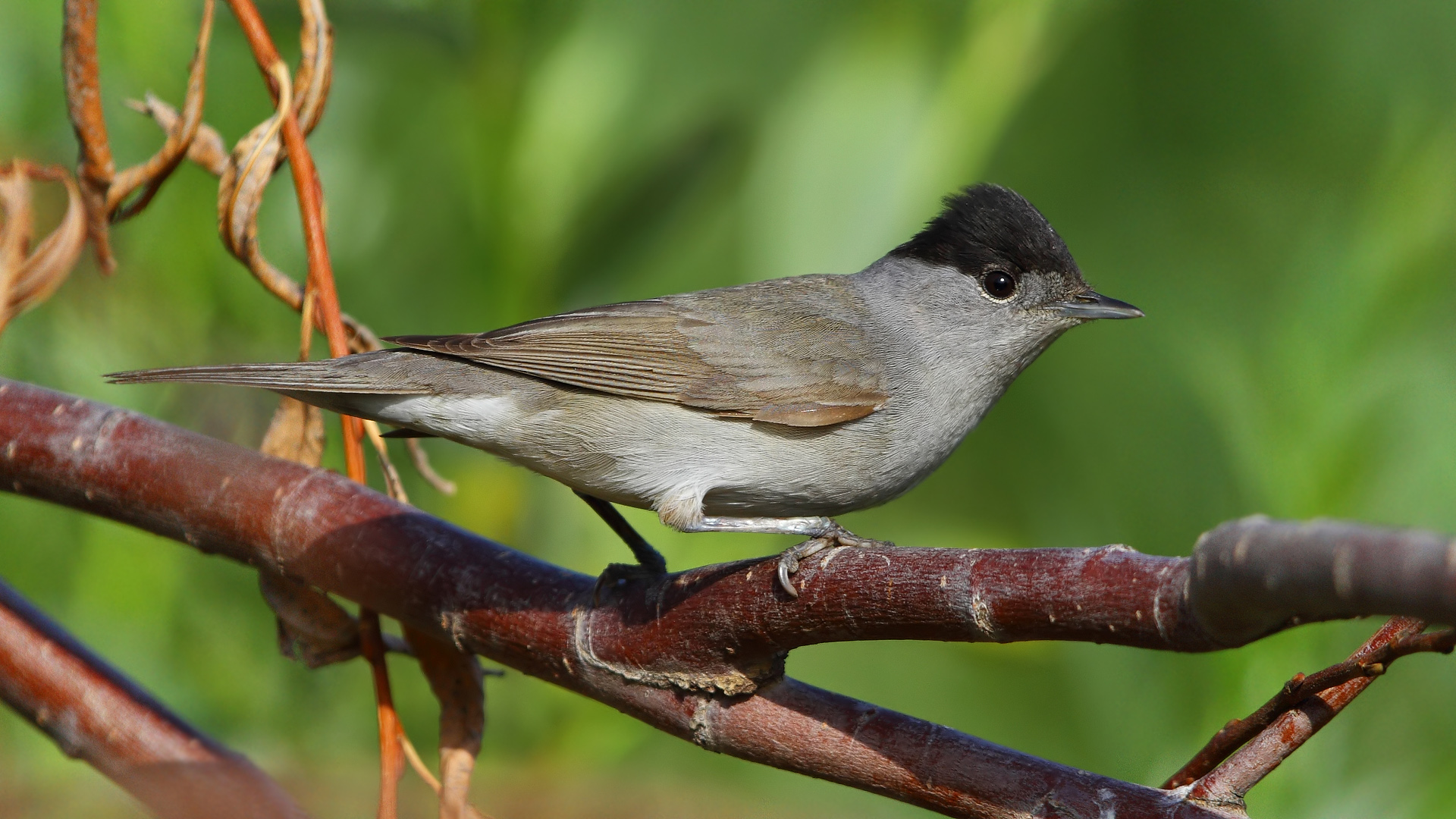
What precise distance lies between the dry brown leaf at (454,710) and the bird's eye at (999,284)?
147 cm

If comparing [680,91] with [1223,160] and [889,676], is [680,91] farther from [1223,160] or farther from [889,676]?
[889,676]

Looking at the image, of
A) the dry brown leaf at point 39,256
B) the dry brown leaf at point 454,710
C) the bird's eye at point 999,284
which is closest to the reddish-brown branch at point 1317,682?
the dry brown leaf at point 454,710

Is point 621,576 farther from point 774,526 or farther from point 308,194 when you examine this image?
point 308,194

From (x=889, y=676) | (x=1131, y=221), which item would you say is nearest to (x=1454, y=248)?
(x=1131, y=221)

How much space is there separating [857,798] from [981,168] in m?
1.50

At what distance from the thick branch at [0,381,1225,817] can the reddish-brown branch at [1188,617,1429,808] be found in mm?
329

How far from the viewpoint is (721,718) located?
144 centimetres

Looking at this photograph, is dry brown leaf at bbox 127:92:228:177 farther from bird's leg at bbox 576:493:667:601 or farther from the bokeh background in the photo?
bird's leg at bbox 576:493:667:601

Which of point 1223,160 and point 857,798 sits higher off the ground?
point 1223,160

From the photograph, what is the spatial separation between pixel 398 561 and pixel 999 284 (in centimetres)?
154

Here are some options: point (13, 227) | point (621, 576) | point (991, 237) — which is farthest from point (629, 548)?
point (13, 227)

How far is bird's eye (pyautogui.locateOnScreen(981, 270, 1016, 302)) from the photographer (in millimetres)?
2604

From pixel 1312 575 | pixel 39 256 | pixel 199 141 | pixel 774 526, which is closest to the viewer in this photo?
pixel 1312 575

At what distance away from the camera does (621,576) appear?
1.98 m
